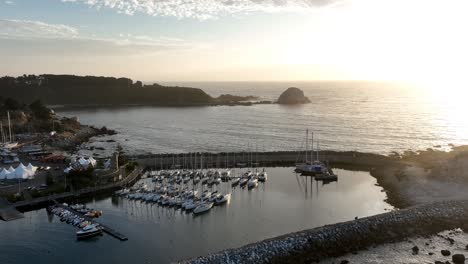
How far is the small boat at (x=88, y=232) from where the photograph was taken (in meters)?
36.2

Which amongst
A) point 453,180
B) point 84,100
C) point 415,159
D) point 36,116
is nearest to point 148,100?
point 84,100

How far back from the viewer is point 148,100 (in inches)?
7771

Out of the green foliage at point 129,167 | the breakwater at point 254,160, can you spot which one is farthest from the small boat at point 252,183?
the green foliage at point 129,167

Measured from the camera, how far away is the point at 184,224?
39.9 metres

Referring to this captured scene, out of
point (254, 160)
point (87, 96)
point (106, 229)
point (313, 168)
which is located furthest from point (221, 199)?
point (87, 96)

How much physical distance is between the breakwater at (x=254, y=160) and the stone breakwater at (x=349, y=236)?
2386 cm

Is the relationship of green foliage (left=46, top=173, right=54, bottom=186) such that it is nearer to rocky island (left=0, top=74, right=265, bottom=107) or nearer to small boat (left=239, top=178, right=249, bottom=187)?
small boat (left=239, top=178, right=249, bottom=187)

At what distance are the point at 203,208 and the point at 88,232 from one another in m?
11.3

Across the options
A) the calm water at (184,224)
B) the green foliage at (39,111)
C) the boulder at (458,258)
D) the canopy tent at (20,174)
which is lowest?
the calm water at (184,224)

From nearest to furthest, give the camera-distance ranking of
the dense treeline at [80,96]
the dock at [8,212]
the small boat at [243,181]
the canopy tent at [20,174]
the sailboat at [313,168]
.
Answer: the dock at [8,212] → the canopy tent at [20,174] → the small boat at [243,181] → the sailboat at [313,168] → the dense treeline at [80,96]

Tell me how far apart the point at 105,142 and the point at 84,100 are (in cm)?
11487

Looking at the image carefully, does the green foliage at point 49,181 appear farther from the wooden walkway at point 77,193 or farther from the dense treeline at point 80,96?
the dense treeline at point 80,96

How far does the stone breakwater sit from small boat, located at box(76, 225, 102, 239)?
37.6 feet

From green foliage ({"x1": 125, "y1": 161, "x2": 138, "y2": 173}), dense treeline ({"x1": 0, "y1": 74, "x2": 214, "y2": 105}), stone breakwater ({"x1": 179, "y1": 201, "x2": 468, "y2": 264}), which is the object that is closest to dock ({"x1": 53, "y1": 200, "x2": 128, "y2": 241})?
stone breakwater ({"x1": 179, "y1": 201, "x2": 468, "y2": 264})
